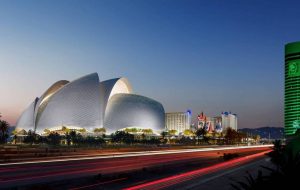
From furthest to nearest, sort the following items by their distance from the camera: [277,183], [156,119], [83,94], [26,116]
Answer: [156,119], [26,116], [83,94], [277,183]

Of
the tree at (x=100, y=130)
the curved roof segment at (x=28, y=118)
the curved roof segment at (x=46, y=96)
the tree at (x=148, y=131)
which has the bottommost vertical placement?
the tree at (x=148, y=131)

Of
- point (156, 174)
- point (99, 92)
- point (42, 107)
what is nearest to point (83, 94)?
point (99, 92)

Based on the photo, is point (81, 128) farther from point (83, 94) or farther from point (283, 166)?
point (283, 166)

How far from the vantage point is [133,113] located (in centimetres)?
16100

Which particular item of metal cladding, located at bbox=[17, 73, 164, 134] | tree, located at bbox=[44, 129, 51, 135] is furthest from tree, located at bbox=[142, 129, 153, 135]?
tree, located at bbox=[44, 129, 51, 135]

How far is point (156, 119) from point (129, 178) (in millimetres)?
143992

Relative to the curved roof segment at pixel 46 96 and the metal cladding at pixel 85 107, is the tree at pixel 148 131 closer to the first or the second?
the metal cladding at pixel 85 107

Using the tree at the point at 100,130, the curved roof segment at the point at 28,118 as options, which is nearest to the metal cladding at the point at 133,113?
the tree at the point at 100,130

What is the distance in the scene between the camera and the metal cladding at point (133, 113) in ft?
510

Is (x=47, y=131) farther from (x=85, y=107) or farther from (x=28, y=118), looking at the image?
(x=85, y=107)

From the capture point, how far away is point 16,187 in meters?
19.2

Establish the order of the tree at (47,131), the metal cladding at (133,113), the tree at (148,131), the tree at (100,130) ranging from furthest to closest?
the tree at (148,131), the metal cladding at (133,113), the tree at (47,131), the tree at (100,130)

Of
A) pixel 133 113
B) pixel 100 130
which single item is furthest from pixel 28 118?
pixel 133 113

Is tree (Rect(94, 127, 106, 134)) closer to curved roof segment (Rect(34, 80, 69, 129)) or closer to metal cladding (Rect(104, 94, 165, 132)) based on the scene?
metal cladding (Rect(104, 94, 165, 132))
